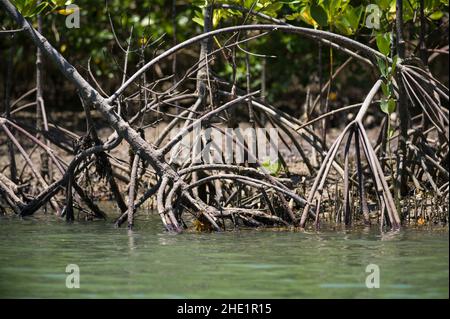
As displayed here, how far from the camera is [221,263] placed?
709 cm

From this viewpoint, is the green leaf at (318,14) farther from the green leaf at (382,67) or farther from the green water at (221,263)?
the green water at (221,263)

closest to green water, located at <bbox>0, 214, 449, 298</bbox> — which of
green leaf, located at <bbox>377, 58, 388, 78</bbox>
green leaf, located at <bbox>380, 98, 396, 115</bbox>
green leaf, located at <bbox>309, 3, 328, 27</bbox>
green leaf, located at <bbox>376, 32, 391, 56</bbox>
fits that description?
green leaf, located at <bbox>380, 98, 396, 115</bbox>

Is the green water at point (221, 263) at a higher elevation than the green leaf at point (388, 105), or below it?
below

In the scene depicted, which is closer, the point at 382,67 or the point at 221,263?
the point at 221,263

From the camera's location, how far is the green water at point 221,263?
20.2 feet

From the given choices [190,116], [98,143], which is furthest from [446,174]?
[98,143]

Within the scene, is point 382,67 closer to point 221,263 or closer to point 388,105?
point 388,105

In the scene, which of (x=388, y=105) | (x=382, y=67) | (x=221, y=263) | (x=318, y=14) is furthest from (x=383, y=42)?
(x=221, y=263)

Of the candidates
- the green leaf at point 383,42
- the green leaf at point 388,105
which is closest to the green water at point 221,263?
the green leaf at point 388,105

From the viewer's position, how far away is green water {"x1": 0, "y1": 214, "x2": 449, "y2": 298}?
6.14 m

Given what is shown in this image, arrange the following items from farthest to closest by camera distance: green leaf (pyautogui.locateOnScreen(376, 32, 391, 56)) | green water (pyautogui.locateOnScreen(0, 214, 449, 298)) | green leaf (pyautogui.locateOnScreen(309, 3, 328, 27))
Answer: green leaf (pyautogui.locateOnScreen(309, 3, 328, 27))
green leaf (pyautogui.locateOnScreen(376, 32, 391, 56))
green water (pyautogui.locateOnScreen(0, 214, 449, 298))

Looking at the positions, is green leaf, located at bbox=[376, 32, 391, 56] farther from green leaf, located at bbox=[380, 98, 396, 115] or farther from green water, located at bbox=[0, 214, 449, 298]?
green water, located at bbox=[0, 214, 449, 298]

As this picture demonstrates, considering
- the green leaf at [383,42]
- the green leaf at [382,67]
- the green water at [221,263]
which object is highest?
the green leaf at [383,42]

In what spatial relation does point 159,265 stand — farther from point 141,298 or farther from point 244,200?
point 244,200
